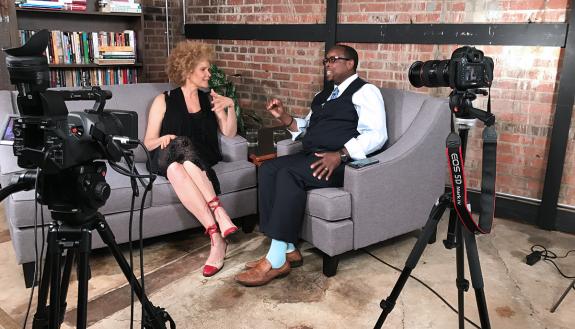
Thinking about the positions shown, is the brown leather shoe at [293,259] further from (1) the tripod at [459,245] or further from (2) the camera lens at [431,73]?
(2) the camera lens at [431,73]

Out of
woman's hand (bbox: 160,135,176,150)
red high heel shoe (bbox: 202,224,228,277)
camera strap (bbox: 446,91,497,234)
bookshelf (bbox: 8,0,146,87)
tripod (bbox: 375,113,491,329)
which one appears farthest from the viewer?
bookshelf (bbox: 8,0,146,87)

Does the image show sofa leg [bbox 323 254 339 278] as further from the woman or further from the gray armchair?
the woman

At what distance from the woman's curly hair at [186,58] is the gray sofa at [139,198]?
40 cm

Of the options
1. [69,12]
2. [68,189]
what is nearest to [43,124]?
[68,189]

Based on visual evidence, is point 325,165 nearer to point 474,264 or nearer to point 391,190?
point 391,190

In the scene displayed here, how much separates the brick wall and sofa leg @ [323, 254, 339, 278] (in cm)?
137

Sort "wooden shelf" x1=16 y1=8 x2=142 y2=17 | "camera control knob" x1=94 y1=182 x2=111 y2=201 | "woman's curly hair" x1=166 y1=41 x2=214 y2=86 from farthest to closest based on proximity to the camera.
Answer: "wooden shelf" x1=16 y1=8 x2=142 y2=17 < "woman's curly hair" x1=166 y1=41 x2=214 y2=86 < "camera control knob" x1=94 y1=182 x2=111 y2=201

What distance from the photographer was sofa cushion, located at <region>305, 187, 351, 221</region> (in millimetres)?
2354

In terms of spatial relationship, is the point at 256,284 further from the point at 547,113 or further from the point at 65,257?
the point at 547,113

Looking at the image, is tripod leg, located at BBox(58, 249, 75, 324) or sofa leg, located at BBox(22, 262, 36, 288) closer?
tripod leg, located at BBox(58, 249, 75, 324)

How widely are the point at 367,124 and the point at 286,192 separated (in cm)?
57

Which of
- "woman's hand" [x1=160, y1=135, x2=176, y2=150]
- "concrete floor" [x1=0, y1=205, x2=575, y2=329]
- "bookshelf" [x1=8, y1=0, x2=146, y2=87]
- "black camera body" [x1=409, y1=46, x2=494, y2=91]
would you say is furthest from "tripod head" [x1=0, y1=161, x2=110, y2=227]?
"bookshelf" [x1=8, y1=0, x2=146, y2=87]

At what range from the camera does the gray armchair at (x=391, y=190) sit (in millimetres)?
2379

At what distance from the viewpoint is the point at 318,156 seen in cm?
252
